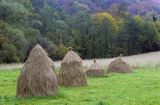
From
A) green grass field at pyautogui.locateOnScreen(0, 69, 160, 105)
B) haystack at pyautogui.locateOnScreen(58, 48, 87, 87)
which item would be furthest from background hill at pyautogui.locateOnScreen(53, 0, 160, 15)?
green grass field at pyautogui.locateOnScreen(0, 69, 160, 105)

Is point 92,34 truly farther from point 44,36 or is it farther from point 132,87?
point 132,87

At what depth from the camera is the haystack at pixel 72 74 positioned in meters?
27.7

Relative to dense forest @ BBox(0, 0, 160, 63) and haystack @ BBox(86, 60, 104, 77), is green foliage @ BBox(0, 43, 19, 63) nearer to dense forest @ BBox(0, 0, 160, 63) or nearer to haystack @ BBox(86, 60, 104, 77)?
dense forest @ BBox(0, 0, 160, 63)

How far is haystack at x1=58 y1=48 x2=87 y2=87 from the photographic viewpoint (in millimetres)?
27672

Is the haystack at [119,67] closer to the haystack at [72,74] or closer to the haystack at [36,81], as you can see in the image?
the haystack at [72,74]

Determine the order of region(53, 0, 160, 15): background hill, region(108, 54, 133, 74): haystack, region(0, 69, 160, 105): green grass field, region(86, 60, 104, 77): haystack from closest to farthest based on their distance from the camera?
region(0, 69, 160, 105): green grass field < region(86, 60, 104, 77): haystack < region(108, 54, 133, 74): haystack < region(53, 0, 160, 15): background hill

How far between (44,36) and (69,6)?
92.9 ft

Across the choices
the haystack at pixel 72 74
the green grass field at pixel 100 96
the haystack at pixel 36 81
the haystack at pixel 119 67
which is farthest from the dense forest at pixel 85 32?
the haystack at pixel 36 81

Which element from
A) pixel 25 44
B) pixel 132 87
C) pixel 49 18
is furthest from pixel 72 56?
pixel 49 18

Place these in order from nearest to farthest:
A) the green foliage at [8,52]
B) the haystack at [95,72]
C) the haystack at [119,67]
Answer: the haystack at [95,72] < the haystack at [119,67] < the green foliage at [8,52]

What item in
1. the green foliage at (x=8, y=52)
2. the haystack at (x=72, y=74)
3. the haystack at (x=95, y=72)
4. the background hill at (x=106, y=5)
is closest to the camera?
the haystack at (x=72, y=74)

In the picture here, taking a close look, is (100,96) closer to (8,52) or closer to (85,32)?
(8,52)

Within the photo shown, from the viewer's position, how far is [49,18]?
86562mm

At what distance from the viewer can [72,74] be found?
91.0 ft
